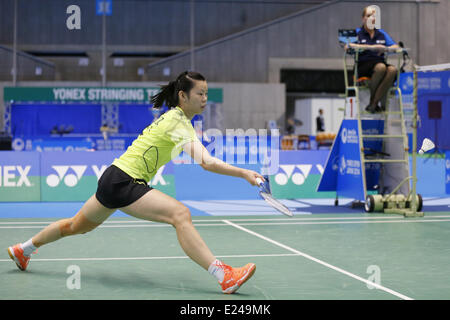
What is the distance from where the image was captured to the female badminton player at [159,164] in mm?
5332

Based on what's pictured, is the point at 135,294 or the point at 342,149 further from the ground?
the point at 342,149

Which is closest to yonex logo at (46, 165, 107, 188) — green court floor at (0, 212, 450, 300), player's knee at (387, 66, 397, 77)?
green court floor at (0, 212, 450, 300)

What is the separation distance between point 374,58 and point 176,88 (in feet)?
23.7

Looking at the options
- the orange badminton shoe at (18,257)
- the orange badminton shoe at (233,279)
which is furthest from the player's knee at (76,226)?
the orange badminton shoe at (233,279)

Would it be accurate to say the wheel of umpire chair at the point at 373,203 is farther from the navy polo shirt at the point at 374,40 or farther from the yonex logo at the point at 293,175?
the yonex logo at the point at 293,175

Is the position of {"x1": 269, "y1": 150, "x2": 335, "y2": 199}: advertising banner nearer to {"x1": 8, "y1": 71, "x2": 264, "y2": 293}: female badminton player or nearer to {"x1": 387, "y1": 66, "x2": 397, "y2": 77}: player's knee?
{"x1": 387, "y1": 66, "x2": 397, "y2": 77}: player's knee

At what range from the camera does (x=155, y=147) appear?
559cm

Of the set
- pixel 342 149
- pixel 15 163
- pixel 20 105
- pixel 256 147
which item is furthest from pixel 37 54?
pixel 342 149

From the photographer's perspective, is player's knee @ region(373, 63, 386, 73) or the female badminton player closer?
the female badminton player

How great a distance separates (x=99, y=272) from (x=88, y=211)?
904 mm

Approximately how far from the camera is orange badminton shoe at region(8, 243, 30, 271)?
20.8ft

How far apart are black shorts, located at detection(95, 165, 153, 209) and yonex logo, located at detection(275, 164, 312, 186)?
352 inches

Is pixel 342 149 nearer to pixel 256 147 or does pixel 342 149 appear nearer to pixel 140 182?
pixel 256 147

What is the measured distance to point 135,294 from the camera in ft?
17.8
